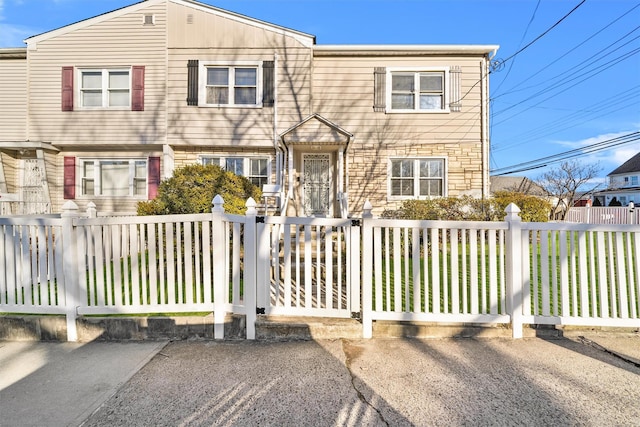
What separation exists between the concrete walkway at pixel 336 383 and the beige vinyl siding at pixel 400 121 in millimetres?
7406

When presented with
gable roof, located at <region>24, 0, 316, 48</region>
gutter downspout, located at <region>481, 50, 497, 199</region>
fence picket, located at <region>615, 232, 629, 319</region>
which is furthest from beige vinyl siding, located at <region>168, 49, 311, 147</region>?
fence picket, located at <region>615, 232, 629, 319</region>

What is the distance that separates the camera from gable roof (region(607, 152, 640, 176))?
137ft

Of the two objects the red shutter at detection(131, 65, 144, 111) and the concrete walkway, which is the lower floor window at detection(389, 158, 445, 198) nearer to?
the concrete walkway

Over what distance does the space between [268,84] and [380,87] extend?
11.7ft

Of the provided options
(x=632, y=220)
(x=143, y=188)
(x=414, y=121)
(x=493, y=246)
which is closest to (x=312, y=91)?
(x=414, y=121)

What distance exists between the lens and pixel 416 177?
10.3m

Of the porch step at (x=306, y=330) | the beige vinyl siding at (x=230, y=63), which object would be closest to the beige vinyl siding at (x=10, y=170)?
the beige vinyl siding at (x=230, y=63)

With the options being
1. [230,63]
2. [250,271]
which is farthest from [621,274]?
[230,63]

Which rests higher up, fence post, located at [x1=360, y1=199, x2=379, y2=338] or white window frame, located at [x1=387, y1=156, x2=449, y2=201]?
white window frame, located at [x1=387, y1=156, x2=449, y2=201]

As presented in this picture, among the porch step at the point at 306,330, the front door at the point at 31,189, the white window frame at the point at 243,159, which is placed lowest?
the porch step at the point at 306,330

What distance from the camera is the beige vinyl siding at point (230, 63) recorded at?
10.0 metres

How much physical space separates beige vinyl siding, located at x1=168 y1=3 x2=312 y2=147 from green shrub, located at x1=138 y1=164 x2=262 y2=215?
397cm

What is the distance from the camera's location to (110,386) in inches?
100

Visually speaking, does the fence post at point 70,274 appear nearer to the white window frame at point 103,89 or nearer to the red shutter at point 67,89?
the white window frame at point 103,89
